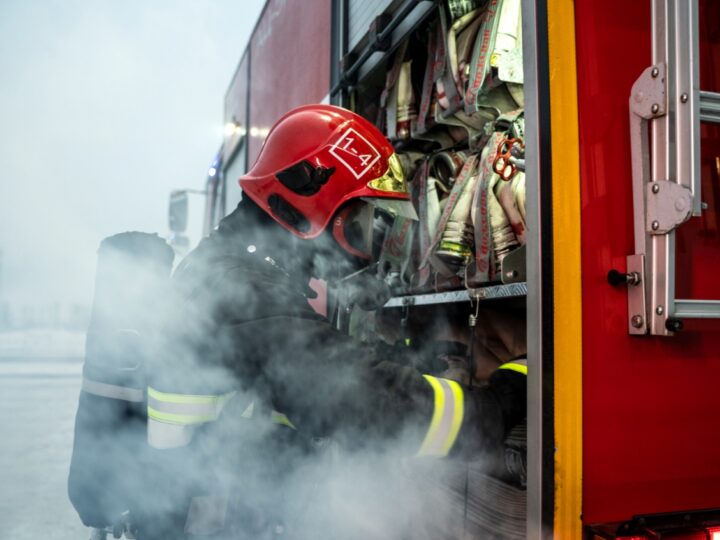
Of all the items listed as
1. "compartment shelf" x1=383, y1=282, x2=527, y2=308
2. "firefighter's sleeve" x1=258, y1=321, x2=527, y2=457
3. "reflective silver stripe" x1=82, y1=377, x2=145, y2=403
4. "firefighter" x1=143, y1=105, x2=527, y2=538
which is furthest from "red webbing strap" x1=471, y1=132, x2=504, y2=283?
"reflective silver stripe" x1=82, y1=377, x2=145, y2=403

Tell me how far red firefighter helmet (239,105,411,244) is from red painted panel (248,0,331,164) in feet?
4.58

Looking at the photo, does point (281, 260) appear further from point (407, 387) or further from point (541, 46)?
point (541, 46)

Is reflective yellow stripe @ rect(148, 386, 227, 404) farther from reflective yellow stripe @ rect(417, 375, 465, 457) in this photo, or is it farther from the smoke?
reflective yellow stripe @ rect(417, 375, 465, 457)

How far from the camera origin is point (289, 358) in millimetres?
1461

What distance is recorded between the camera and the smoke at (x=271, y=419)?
1.46 metres

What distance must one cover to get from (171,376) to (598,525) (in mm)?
1100

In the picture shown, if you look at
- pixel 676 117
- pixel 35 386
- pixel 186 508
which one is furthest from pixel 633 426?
pixel 35 386

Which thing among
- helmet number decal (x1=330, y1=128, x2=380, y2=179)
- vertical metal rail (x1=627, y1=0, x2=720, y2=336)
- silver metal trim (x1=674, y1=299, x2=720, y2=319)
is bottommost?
silver metal trim (x1=674, y1=299, x2=720, y2=319)

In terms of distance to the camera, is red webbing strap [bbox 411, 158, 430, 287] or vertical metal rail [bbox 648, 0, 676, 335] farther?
red webbing strap [bbox 411, 158, 430, 287]

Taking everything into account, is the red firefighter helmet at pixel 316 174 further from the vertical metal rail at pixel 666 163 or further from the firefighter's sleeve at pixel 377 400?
the vertical metal rail at pixel 666 163

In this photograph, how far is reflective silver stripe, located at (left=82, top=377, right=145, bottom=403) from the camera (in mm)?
1882

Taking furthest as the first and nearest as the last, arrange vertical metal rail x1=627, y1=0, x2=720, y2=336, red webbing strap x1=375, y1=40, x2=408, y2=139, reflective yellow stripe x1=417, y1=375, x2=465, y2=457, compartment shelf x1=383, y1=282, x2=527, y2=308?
red webbing strap x1=375, y1=40, x2=408, y2=139 < compartment shelf x1=383, y1=282, x2=527, y2=308 < reflective yellow stripe x1=417, y1=375, x2=465, y2=457 < vertical metal rail x1=627, y1=0, x2=720, y2=336

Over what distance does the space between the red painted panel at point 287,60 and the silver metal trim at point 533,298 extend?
2224 mm

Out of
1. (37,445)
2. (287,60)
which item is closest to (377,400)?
(287,60)
